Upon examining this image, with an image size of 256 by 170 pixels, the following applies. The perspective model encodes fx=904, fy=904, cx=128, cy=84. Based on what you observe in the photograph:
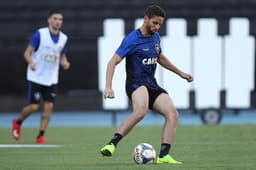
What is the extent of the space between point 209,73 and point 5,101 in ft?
23.9

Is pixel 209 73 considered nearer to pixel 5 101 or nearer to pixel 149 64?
pixel 5 101

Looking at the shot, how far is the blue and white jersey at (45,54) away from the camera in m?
14.8

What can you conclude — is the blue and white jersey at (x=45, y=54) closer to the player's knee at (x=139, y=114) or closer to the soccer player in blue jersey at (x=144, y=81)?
the soccer player in blue jersey at (x=144, y=81)

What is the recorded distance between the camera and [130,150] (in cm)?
1237

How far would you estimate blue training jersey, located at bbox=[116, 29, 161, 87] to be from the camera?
10273mm

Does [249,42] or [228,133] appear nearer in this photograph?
[228,133]

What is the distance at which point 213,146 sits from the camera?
12820 mm

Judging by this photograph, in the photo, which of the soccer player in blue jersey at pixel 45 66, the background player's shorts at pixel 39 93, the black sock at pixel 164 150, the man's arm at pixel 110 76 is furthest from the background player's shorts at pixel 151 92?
the background player's shorts at pixel 39 93

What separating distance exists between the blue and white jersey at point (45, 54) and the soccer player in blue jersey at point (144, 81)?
4531 millimetres

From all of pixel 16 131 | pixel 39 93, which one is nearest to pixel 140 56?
pixel 39 93

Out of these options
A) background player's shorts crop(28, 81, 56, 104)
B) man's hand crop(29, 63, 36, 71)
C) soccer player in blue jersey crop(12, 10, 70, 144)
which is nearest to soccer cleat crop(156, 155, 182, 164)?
man's hand crop(29, 63, 36, 71)

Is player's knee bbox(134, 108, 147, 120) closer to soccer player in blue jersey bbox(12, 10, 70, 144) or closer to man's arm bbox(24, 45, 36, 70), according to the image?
man's arm bbox(24, 45, 36, 70)

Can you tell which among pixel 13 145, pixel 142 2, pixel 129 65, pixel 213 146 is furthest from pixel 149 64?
pixel 142 2

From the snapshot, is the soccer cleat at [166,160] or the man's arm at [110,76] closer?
the man's arm at [110,76]
